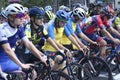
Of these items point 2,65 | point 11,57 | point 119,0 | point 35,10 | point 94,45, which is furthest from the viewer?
point 119,0

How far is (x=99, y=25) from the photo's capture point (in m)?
8.81

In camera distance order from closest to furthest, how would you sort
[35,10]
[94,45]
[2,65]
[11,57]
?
[11,57] → [2,65] → [35,10] → [94,45]

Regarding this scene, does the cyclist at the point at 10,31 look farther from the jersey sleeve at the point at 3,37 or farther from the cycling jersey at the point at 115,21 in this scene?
the cycling jersey at the point at 115,21

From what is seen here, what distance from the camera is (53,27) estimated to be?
700 centimetres

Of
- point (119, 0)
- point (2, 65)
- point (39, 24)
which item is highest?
point (39, 24)

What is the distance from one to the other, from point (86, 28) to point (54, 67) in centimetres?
270

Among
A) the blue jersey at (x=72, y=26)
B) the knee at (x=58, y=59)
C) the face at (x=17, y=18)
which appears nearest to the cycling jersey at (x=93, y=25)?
the blue jersey at (x=72, y=26)

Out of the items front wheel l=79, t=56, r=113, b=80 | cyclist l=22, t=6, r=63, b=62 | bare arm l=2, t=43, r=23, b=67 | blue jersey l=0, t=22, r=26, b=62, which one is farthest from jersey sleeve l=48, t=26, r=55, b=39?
bare arm l=2, t=43, r=23, b=67

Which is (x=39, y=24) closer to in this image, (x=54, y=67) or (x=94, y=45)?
(x=54, y=67)

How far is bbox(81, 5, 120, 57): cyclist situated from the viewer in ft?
29.0

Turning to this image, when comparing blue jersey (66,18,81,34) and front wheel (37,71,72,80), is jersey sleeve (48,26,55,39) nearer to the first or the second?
blue jersey (66,18,81,34)

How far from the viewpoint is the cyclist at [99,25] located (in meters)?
8.83

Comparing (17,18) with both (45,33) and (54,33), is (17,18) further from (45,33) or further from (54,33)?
(54,33)

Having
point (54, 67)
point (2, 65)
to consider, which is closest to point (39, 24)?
point (54, 67)
